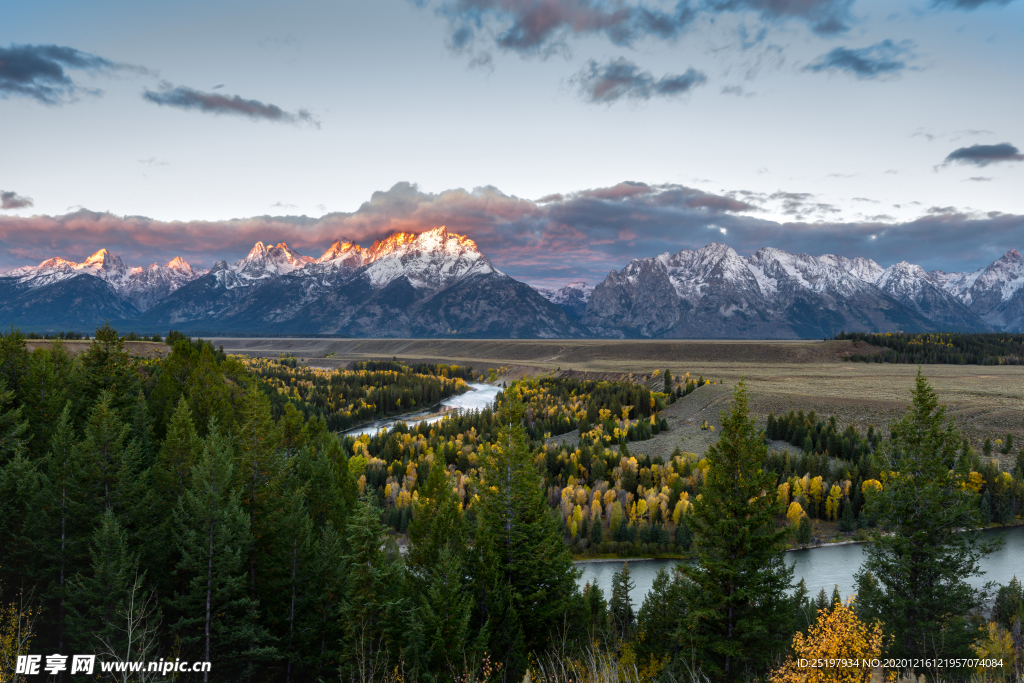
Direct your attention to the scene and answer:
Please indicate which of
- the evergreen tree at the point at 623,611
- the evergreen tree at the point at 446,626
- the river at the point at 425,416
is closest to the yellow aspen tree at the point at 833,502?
the evergreen tree at the point at 623,611

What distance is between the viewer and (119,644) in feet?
98.2

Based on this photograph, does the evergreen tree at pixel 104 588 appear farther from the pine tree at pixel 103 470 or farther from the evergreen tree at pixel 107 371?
the evergreen tree at pixel 107 371

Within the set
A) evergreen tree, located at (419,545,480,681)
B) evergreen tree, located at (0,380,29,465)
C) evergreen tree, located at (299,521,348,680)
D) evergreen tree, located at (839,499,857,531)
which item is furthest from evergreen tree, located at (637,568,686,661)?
evergreen tree, located at (839,499,857,531)

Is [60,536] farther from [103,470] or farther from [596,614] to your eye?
[596,614]

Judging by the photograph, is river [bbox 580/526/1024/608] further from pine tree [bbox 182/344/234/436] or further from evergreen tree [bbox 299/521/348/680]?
pine tree [bbox 182/344/234/436]

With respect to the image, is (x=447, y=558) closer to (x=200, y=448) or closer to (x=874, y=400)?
(x=200, y=448)

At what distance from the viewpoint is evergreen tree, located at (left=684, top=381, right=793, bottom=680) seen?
2444 centimetres

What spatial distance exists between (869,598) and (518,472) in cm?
2122

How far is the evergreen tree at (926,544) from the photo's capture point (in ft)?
92.6

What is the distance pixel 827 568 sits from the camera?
6281cm

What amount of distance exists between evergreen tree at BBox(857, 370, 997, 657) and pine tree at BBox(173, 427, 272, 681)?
34.4m

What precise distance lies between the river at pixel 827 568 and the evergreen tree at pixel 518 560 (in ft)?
85.0

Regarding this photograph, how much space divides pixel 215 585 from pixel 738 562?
27.8 m

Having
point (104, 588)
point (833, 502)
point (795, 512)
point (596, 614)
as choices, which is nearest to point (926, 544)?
point (596, 614)
